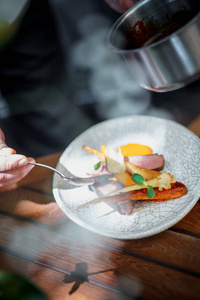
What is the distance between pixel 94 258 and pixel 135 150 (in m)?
0.38

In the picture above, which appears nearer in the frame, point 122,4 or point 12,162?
point 12,162

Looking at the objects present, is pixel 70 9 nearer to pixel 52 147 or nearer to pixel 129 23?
pixel 52 147

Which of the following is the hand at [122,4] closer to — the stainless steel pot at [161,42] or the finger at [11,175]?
the stainless steel pot at [161,42]

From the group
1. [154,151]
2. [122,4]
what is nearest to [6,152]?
[154,151]

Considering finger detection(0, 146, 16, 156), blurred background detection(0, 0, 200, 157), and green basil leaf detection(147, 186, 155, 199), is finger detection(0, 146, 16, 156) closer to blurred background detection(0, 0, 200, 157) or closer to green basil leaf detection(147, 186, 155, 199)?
green basil leaf detection(147, 186, 155, 199)

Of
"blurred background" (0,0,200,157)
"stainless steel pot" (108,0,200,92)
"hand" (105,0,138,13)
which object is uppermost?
"hand" (105,0,138,13)

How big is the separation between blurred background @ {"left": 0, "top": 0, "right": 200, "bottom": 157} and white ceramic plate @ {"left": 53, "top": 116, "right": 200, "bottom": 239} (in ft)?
0.68

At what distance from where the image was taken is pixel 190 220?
76 cm

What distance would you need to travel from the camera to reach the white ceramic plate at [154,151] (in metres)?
0.73

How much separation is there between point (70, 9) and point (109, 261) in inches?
93.1

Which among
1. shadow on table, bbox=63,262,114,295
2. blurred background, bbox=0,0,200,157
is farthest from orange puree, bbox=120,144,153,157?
shadow on table, bbox=63,262,114,295

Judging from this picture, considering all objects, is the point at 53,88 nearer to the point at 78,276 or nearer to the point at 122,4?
the point at 122,4

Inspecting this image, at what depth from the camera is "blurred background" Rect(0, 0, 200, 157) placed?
139 cm

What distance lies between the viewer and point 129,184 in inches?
32.6
